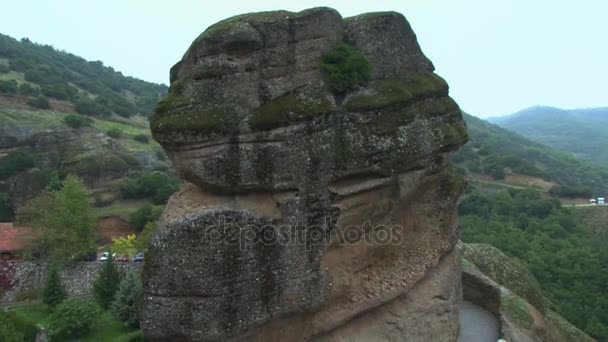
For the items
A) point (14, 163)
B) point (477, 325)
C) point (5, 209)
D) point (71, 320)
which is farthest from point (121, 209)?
point (477, 325)

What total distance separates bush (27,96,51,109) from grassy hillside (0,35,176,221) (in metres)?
0.15

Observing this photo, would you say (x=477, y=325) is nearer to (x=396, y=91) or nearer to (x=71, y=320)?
(x=396, y=91)

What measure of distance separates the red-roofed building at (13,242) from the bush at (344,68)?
3867cm

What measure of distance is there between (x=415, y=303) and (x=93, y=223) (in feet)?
113

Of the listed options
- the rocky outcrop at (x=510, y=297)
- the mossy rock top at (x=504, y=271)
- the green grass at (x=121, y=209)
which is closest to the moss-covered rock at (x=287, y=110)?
the rocky outcrop at (x=510, y=297)

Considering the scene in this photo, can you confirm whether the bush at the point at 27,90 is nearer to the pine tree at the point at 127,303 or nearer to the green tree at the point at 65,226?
the green tree at the point at 65,226

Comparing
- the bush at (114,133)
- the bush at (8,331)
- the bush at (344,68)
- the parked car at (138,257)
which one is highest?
the bush at (344,68)

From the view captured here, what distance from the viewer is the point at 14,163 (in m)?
70.5

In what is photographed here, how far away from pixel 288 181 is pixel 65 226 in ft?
113

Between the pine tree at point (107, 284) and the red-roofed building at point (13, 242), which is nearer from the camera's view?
the pine tree at point (107, 284)

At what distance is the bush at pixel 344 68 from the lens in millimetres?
13867

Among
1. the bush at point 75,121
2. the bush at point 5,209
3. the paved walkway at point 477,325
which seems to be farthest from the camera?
the bush at point 75,121

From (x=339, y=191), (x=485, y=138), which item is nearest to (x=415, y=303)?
(x=339, y=191)

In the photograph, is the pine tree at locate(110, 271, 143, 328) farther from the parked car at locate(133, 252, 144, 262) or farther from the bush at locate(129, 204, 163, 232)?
the bush at locate(129, 204, 163, 232)
